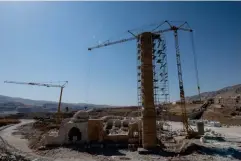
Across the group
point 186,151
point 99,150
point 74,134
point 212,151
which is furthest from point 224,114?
point 99,150

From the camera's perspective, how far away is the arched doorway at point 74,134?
1102 inches

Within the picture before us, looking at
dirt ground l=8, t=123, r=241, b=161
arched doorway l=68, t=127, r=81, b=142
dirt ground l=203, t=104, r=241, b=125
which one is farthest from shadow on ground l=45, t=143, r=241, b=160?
dirt ground l=203, t=104, r=241, b=125

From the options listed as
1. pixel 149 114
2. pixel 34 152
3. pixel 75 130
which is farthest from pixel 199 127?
pixel 34 152

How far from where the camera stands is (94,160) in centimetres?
2136

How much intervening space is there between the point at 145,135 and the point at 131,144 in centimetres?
242

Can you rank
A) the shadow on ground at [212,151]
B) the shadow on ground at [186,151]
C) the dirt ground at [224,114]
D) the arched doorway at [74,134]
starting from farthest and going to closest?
the dirt ground at [224,114], the arched doorway at [74,134], the shadow on ground at [186,151], the shadow on ground at [212,151]

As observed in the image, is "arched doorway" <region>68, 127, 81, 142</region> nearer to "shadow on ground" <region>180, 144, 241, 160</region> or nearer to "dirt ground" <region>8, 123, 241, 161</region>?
"dirt ground" <region>8, 123, 241, 161</region>

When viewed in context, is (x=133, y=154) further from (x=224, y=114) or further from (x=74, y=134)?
(x=224, y=114)

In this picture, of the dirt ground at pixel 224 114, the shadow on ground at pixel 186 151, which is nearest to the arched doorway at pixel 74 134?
the shadow on ground at pixel 186 151

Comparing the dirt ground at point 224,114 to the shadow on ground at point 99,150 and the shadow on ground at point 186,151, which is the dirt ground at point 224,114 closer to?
the shadow on ground at point 186,151

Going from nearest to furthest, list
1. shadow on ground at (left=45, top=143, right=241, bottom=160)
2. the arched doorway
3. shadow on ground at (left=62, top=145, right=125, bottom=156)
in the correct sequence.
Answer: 1. shadow on ground at (left=45, top=143, right=241, bottom=160)
2. shadow on ground at (left=62, top=145, right=125, bottom=156)
3. the arched doorway

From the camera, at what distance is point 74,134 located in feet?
95.4

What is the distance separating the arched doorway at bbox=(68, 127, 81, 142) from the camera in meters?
28.0

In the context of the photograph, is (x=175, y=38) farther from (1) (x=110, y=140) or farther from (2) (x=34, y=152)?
(2) (x=34, y=152)
